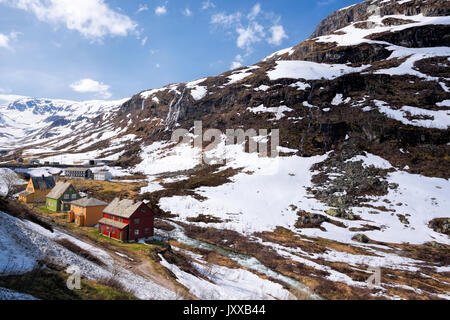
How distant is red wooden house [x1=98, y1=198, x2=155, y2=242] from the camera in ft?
112

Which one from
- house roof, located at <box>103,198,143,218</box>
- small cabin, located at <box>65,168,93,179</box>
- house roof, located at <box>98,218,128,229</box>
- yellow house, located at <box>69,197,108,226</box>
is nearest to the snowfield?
house roof, located at <box>98,218,128,229</box>

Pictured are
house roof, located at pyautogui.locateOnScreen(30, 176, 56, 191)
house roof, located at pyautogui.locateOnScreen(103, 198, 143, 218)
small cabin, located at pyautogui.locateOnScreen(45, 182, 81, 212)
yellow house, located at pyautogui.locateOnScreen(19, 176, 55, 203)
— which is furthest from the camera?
house roof, located at pyautogui.locateOnScreen(30, 176, 56, 191)

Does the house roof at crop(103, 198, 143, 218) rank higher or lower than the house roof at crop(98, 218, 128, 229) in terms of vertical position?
higher

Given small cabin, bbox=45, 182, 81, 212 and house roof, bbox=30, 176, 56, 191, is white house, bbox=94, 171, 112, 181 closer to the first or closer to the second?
house roof, bbox=30, 176, 56, 191

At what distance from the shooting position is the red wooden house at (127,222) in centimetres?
3409

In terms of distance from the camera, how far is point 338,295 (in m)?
23.2

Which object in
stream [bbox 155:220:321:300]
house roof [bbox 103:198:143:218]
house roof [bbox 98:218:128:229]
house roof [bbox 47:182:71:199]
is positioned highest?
house roof [bbox 47:182:71:199]

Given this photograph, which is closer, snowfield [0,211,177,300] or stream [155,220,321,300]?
snowfield [0,211,177,300]

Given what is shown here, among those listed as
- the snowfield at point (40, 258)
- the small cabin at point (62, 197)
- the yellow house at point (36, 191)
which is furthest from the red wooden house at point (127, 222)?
the yellow house at point (36, 191)

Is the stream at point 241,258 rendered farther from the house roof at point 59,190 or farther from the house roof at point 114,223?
the house roof at point 59,190

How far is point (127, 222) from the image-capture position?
34250mm

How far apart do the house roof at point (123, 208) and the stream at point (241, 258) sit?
793cm
